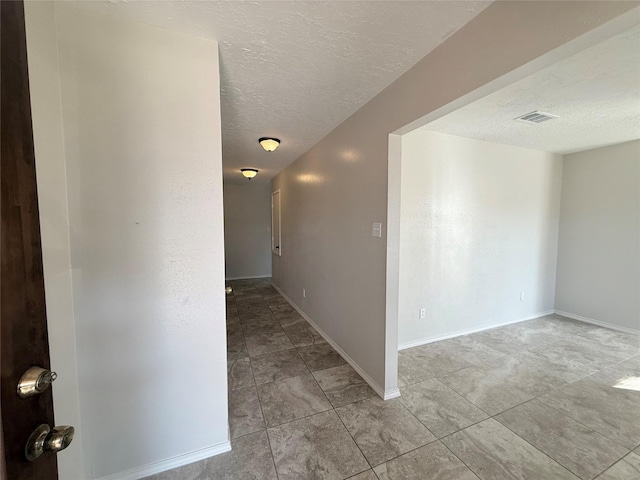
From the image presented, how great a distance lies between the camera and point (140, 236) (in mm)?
1332

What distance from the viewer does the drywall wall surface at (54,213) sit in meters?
1.06

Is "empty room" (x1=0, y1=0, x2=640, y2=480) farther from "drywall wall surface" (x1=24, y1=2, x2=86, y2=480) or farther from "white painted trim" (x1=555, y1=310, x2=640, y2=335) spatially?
"white painted trim" (x1=555, y1=310, x2=640, y2=335)

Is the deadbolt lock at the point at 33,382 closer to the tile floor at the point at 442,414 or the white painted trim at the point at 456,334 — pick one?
the tile floor at the point at 442,414

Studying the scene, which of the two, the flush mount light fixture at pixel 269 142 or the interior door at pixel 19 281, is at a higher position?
the flush mount light fixture at pixel 269 142

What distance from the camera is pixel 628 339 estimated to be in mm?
3100

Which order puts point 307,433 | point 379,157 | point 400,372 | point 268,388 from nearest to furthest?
point 307,433
point 379,157
point 268,388
point 400,372

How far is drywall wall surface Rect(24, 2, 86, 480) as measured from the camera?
41.8 inches

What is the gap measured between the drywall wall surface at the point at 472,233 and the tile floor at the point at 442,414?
443 millimetres

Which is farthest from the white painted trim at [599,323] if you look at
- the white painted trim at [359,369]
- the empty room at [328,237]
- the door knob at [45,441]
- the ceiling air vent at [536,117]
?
the door knob at [45,441]

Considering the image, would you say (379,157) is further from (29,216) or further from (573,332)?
(573,332)

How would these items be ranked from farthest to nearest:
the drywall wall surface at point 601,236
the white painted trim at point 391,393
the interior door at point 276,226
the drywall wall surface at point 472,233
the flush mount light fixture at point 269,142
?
the interior door at point 276,226, the drywall wall surface at point 601,236, the flush mount light fixture at point 269,142, the drywall wall surface at point 472,233, the white painted trim at point 391,393

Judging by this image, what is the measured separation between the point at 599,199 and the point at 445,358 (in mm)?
3257

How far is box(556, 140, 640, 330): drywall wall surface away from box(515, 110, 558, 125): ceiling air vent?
5.90 ft

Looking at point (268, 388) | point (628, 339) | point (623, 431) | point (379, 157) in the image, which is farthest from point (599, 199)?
point (268, 388)
